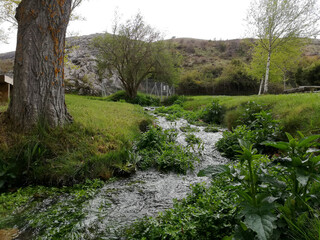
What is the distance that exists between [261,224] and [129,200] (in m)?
2.25

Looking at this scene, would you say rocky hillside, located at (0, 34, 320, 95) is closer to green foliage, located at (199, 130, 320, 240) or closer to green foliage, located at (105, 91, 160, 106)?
green foliage, located at (105, 91, 160, 106)

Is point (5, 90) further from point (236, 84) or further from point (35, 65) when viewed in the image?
point (236, 84)

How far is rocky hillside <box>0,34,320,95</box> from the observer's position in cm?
2305

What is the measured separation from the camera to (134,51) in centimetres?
1923

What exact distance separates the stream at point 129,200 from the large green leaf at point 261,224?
1.59m

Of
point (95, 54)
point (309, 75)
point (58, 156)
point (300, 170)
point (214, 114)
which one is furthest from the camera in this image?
point (95, 54)

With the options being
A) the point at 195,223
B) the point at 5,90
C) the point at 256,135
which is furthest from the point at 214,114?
the point at 5,90

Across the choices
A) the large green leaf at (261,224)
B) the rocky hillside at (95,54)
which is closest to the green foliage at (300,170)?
the large green leaf at (261,224)

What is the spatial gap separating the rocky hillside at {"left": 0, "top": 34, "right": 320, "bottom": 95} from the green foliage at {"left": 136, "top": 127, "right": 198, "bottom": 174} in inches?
540

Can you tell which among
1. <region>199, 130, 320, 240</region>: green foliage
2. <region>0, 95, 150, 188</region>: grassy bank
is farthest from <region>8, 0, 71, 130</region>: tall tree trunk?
<region>199, 130, 320, 240</region>: green foliage

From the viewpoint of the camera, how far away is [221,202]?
2377 millimetres

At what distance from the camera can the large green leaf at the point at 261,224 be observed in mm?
1259

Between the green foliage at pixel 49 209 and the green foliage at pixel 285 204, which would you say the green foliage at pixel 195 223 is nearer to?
the green foliage at pixel 285 204

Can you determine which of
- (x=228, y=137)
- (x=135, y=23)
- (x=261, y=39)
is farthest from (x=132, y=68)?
(x=228, y=137)
